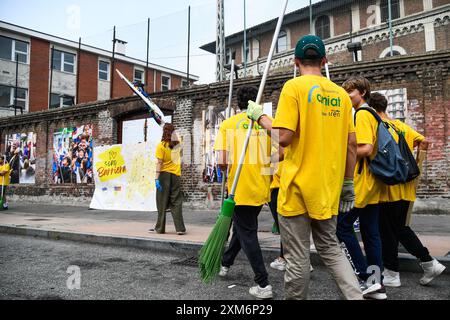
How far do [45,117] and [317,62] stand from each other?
15696 millimetres

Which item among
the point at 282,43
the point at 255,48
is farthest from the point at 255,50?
the point at 282,43

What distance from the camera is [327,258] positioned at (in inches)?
94.2

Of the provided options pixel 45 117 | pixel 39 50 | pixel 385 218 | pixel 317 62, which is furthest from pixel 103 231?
pixel 39 50

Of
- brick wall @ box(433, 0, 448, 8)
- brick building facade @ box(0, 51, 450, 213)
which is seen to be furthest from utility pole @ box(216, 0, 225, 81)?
brick wall @ box(433, 0, 448, 8)

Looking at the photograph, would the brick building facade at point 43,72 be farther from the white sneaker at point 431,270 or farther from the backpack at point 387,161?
the white sneaker at point 431,270

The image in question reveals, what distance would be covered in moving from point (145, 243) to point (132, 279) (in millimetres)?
1837

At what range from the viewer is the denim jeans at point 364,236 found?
3.21 m

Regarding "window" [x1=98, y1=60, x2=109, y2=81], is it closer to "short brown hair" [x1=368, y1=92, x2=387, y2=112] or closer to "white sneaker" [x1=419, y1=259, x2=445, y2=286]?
"short brown hair" [x1=368, y1=92, x2=387, y2=112]

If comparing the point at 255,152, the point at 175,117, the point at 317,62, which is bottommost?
the point at 255,152

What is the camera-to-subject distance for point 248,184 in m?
3.52

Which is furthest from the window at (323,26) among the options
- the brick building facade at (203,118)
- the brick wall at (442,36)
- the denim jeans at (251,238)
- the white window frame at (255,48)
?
the denim jeans at (251,238)

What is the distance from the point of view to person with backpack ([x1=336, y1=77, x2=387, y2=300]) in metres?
3.10

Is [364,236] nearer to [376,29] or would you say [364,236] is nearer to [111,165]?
[111,165]
